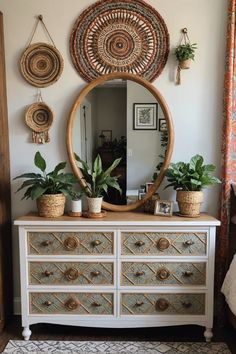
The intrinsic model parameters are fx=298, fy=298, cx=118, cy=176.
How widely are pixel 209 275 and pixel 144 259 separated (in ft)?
1.54

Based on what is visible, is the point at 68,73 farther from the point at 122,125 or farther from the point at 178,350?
the point at 178,350

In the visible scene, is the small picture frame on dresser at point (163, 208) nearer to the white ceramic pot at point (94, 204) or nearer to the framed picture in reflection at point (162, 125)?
the white ceramic pot at point (94, 204)

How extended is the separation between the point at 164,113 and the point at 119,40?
2.16 feet

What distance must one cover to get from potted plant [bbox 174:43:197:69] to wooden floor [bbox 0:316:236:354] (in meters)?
2.01

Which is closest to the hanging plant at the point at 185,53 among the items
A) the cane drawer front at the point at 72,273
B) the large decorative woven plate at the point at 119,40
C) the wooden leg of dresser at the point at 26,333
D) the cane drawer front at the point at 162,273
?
the large decorative woven plate at the point at 119,40

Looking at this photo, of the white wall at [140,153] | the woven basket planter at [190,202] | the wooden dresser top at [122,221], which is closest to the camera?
the wooden dresser top at [122,221]

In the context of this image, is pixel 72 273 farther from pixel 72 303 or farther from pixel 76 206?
pixel 76 206

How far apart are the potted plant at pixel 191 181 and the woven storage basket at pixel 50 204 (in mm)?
821

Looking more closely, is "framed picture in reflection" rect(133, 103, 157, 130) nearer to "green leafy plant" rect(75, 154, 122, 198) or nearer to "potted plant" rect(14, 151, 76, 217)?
"green leafy plant" rect(75, 154, 122, 198)

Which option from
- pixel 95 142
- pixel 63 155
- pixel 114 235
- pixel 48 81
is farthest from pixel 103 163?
pixel 48 81

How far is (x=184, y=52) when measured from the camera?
221cm

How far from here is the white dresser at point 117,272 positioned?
6.79ft

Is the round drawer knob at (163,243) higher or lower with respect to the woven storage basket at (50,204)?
lower

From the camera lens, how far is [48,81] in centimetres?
233
